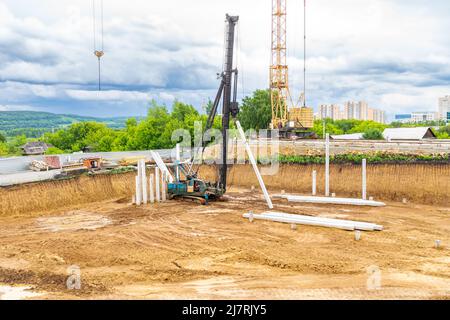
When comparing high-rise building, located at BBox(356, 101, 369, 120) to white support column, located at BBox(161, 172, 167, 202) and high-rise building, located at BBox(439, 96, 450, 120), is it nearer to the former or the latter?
high-rise building, located at BBox(439, 96, 450, 120)

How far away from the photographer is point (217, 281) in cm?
1227

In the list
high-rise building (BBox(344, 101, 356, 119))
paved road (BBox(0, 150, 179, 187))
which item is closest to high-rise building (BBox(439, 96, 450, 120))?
high-rise building (BBox(344, 101, 356, 119))

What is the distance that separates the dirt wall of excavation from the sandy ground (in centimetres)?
206

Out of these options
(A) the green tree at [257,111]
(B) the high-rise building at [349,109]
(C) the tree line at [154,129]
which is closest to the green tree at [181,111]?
(C) the tree line at [154,129]

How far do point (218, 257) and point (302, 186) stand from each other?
16.5 metres

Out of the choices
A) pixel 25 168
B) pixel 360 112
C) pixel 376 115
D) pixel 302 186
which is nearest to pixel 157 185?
pixel 302 186

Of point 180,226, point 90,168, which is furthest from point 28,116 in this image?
point 180,226

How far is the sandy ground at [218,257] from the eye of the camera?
11547 millimetres

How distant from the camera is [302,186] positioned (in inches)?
1187

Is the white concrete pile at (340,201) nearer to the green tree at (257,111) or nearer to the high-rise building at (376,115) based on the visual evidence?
the green tree at (257,111)

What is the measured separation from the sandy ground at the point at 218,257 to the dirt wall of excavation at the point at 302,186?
81.1 inches

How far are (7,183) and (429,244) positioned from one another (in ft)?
68.0

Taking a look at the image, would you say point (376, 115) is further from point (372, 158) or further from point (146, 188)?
point (146, 188)
